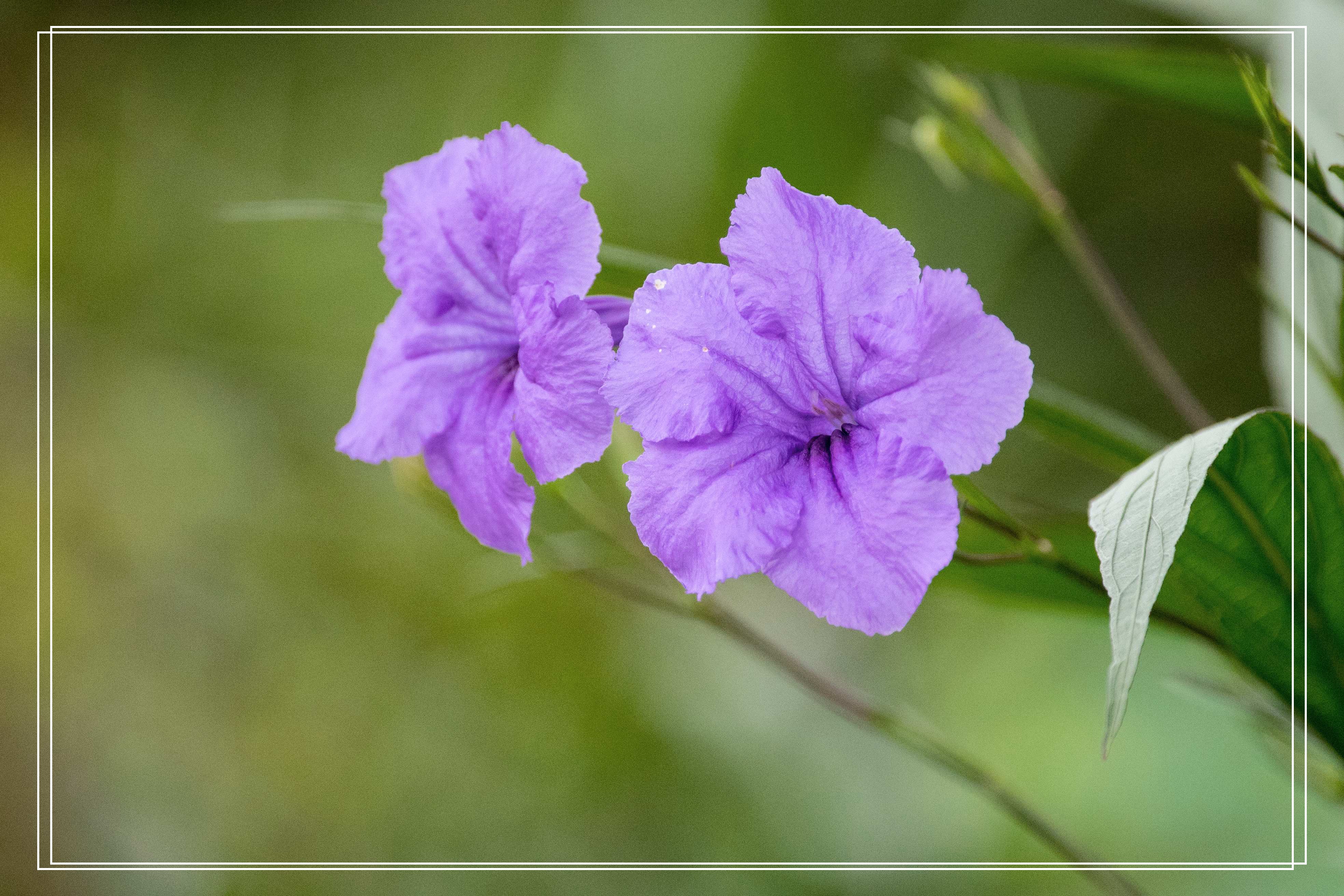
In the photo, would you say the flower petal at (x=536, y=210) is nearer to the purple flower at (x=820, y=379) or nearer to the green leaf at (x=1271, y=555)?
the purple flower at (x=820, y=379)

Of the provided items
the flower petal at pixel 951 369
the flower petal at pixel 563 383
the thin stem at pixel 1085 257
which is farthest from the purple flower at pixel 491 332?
the thin stem at pixel 1085 257

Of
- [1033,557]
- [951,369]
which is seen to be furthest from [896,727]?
[951,369]

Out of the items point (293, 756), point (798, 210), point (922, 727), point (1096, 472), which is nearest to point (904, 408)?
point (798, 210)

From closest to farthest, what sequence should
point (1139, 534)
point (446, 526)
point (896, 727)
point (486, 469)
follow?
point (1139, 534) → point (486, 469) → point (896, 727) → point (446, 526)

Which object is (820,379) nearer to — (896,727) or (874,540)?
(874,540)

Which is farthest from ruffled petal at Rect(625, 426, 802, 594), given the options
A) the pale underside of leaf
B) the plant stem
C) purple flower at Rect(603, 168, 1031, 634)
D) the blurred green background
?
the blurred green background

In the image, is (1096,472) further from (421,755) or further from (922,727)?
(421,755)
